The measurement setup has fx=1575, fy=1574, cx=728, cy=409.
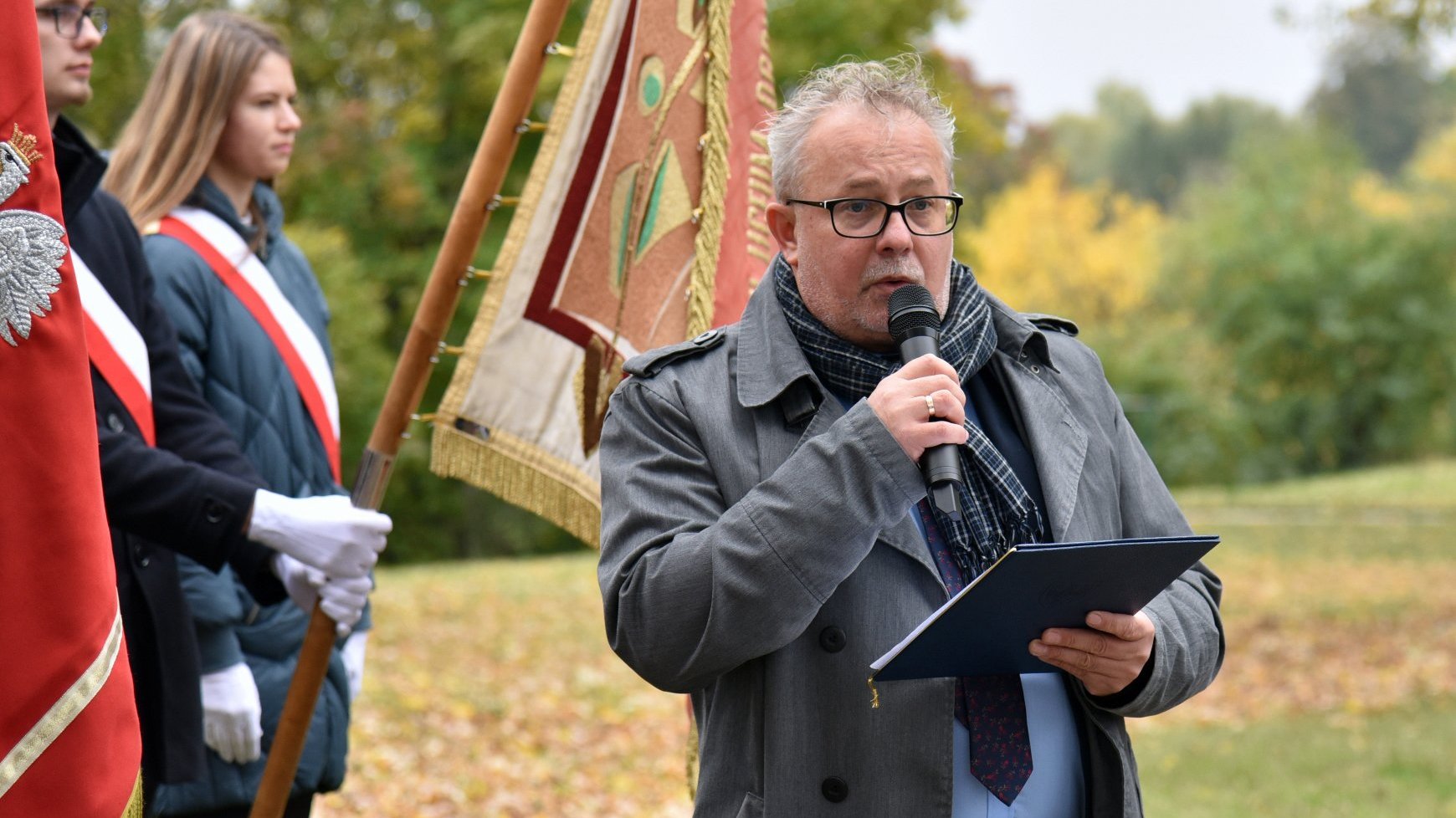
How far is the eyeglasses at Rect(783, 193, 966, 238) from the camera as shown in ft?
8.25

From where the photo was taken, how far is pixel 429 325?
3266 mm

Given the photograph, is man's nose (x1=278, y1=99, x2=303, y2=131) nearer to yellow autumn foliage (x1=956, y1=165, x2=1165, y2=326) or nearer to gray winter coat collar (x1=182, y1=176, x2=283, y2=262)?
gray winter coat collar (x1=182, y1=176, x2=283, y2=262)

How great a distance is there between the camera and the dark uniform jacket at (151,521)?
3.10m

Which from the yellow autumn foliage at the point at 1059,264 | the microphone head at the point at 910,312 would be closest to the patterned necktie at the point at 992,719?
the microphone head at the point at 910,312

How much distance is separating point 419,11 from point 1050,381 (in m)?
19.2

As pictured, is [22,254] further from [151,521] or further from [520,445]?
[520,445]

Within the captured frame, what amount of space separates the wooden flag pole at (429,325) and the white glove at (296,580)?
3.1 inches

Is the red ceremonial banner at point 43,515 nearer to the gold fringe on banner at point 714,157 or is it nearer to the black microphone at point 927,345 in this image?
the black microphone at point 927,345

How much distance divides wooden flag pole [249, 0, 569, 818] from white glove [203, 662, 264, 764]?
0.23 meters

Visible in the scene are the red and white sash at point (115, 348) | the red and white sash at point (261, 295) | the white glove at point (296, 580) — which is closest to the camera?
the red and white sash at point (115, 348)

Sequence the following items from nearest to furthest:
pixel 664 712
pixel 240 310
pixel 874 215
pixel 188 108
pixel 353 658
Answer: pixel 874 215 < pixel 240 310 < pixel 188 108 < pixel 353 658 < pixel 664 712

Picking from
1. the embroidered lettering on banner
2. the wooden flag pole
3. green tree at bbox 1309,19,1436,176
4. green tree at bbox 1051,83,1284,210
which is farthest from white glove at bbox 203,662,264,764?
green tree at bbox 1309,19,1436,176

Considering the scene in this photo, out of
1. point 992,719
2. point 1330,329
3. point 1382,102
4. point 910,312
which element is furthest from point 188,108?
point 1382,102

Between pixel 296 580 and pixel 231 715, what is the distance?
36 cm
